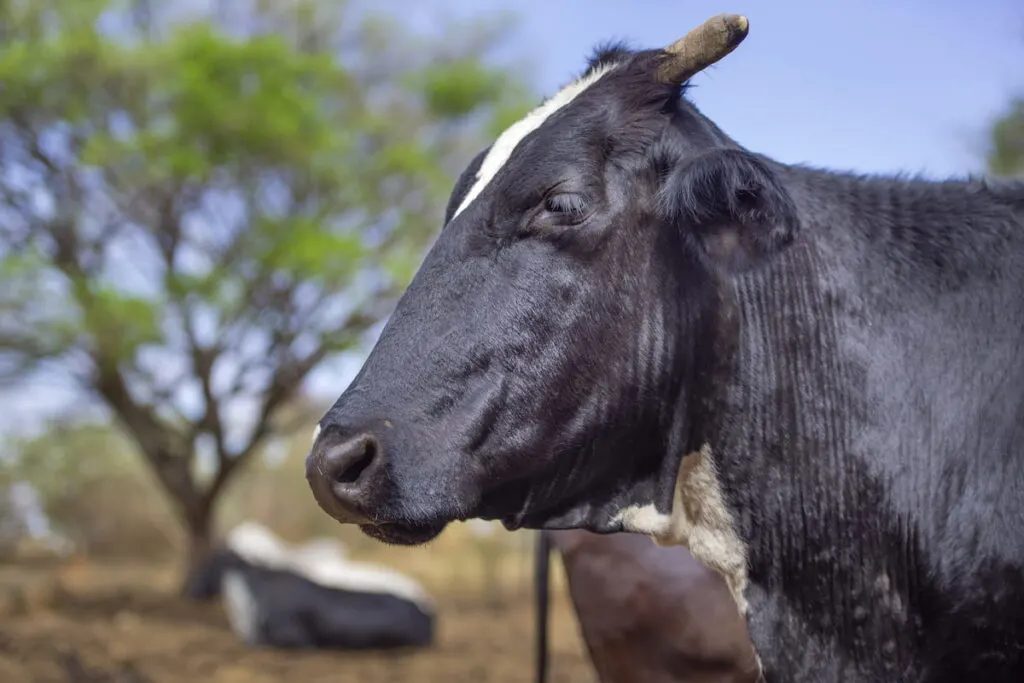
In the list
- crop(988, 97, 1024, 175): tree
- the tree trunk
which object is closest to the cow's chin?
crop(988, 97, 1024, 175): tree

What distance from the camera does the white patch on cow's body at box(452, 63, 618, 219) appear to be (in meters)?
2.12

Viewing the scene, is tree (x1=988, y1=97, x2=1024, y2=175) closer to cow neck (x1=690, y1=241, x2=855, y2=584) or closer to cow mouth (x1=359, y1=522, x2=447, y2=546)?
cow neck (x1=690, y1=241, x2=855, y2=584)

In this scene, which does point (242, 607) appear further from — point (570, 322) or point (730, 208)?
point (730, 208)

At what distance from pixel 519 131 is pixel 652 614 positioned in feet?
5.31

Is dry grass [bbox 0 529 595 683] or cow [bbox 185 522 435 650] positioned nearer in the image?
dry grass [bbox 0 529 595 683]

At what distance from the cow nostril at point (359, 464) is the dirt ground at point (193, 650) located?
5.16m

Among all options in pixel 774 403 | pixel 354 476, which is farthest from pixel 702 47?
pixel 354 476

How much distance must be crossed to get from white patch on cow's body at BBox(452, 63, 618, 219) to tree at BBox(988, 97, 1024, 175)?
445 centimetres

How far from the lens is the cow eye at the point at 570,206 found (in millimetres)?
1995

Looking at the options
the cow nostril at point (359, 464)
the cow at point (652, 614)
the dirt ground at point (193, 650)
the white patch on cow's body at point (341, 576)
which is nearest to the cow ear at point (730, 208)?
the cow nostril at point (359, 464)

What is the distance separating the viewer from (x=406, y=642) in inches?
345

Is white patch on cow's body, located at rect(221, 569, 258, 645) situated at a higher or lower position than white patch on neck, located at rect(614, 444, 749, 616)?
lower

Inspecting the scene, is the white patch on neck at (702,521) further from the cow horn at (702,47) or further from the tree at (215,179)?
the tree at (215,179)

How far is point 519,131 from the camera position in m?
2.18
